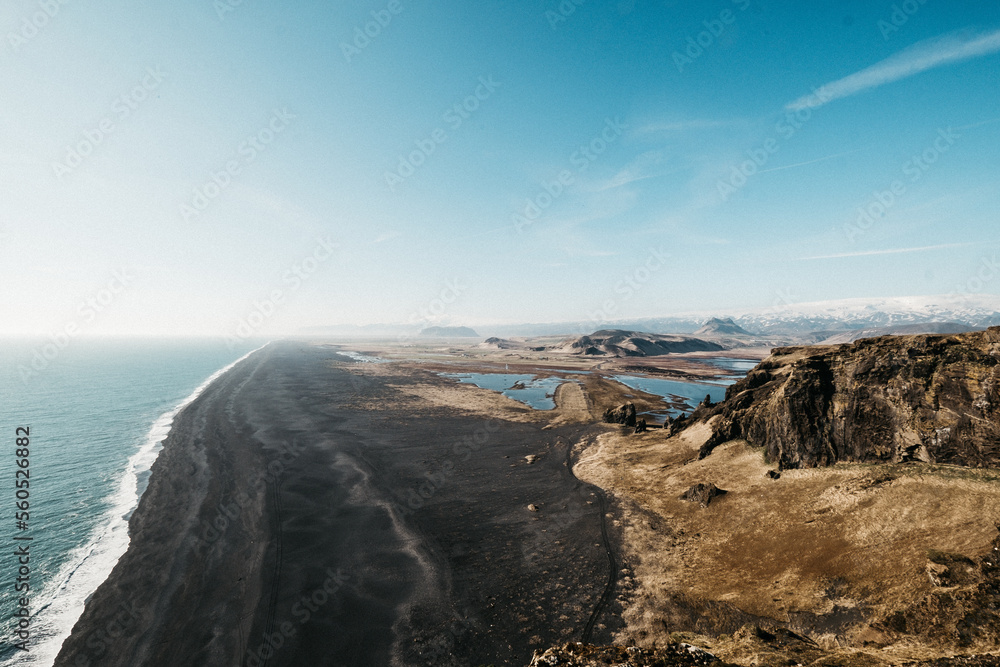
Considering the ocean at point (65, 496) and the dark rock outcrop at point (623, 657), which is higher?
the dark rock outcrop at point (623, 657)

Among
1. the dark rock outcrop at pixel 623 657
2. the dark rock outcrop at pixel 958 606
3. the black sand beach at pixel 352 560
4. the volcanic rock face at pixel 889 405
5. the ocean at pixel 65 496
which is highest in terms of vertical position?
the volcanic rock face at pixel 889 405

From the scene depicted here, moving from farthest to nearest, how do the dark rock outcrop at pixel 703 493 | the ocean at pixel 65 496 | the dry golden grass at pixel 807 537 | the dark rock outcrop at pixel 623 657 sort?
the dark rock outcrop at pixel 703 493
the ocean at pixel 65 496
the dry golden grass at pixel 807 537
the dark rock outcrop at pixel 623 657

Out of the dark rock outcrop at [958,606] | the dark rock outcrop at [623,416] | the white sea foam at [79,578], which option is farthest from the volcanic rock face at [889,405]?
the white sea foam at [79,578]

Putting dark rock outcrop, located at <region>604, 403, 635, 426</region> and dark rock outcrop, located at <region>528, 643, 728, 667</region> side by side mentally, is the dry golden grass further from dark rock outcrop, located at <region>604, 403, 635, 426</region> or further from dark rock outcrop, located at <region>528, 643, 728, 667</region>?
dark rock outcrop, located at <region>604, 403, 635, 426</region>

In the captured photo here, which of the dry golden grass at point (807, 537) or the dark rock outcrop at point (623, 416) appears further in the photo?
the dark rock outcrop at point (623, 416)

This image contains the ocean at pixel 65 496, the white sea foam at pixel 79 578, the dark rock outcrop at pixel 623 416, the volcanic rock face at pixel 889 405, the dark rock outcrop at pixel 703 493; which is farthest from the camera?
the dark rock outcrop at pixel 623 416

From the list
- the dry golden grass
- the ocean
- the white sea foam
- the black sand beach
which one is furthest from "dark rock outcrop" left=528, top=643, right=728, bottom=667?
the ocean

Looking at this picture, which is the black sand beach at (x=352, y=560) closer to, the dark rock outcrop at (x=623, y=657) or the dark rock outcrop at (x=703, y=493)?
the dark rock outcrop at (x=623, y=657)

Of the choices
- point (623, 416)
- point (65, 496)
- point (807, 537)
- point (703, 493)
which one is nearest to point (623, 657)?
point (807, 537)
